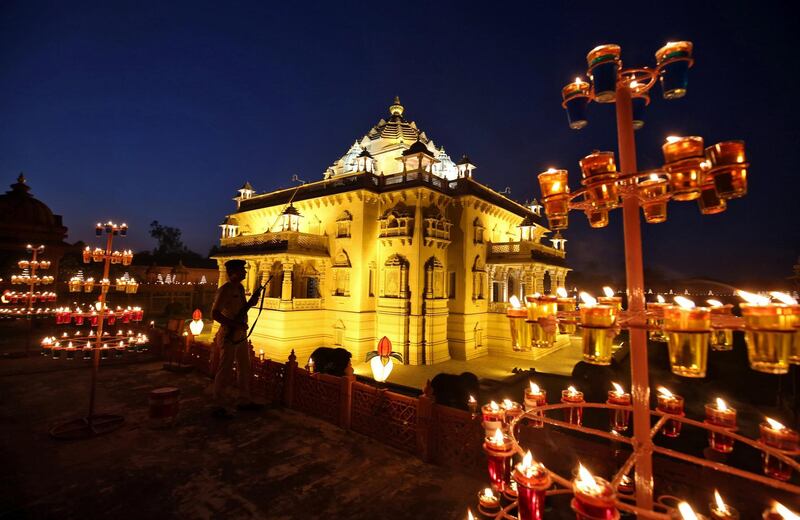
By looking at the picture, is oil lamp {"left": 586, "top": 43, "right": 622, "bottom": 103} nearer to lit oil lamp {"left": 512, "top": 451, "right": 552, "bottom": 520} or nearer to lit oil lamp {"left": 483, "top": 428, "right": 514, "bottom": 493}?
lit oil lamp {"left": 512, "top": 451, "right": 552, "bottom": 520}

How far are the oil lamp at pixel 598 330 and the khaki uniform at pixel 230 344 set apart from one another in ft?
26.9

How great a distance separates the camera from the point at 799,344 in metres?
1.92

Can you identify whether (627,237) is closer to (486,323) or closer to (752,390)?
(752,390)

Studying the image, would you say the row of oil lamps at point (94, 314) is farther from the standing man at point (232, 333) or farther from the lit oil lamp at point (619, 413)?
the lit oil lamp at point (619, 413)

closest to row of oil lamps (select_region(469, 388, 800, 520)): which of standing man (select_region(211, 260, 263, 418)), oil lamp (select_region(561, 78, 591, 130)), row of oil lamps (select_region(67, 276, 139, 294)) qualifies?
oil lamp (select_region(561, 78, 591, 130))

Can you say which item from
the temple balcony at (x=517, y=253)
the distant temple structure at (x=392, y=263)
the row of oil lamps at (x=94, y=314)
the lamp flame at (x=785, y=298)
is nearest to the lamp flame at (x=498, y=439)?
the lamp flame at (x=785, y=298)

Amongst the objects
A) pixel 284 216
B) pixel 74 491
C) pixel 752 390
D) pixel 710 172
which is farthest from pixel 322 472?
pixel 752 390

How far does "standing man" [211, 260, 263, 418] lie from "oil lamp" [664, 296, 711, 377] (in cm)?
800

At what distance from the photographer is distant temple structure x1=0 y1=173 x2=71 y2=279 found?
70.2 feet

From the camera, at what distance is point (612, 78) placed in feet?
8.52

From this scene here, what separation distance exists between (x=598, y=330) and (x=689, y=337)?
476mm

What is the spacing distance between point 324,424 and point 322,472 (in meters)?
2.13

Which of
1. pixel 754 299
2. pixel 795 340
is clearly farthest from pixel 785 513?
pixel 754 299

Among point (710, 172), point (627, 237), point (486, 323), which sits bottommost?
point (486, 323)
